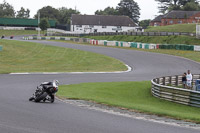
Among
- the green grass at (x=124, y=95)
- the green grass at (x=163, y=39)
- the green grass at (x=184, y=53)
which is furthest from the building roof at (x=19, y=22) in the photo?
the green grass at (x=124, y=95)

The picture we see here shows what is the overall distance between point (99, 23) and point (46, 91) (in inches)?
4880

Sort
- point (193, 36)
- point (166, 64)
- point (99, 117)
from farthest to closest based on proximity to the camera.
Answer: point (193, 36) → point (166, 64) → point (99, 117)

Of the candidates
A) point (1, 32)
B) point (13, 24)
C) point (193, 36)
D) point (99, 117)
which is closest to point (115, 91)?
point (99, 117)

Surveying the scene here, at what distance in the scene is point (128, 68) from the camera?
41.5 metres

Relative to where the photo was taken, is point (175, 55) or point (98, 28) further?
point (98, 28)

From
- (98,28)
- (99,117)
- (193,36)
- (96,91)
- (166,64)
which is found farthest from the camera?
(98,28)

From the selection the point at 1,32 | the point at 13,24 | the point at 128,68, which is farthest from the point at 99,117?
the point at 13,24

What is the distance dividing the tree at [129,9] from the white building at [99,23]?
133 ft

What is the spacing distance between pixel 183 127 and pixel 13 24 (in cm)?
13737

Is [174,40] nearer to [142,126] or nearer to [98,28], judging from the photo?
[142,126]

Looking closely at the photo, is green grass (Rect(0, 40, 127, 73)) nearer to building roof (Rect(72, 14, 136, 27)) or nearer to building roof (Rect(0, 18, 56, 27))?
building roof (Rect(72, 14, 136, 27))

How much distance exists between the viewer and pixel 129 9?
181750 mm

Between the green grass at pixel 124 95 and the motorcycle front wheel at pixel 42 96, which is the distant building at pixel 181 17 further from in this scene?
the motorcycle front wheel at pixel 42 96

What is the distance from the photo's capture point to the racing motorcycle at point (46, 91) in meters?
16.0
